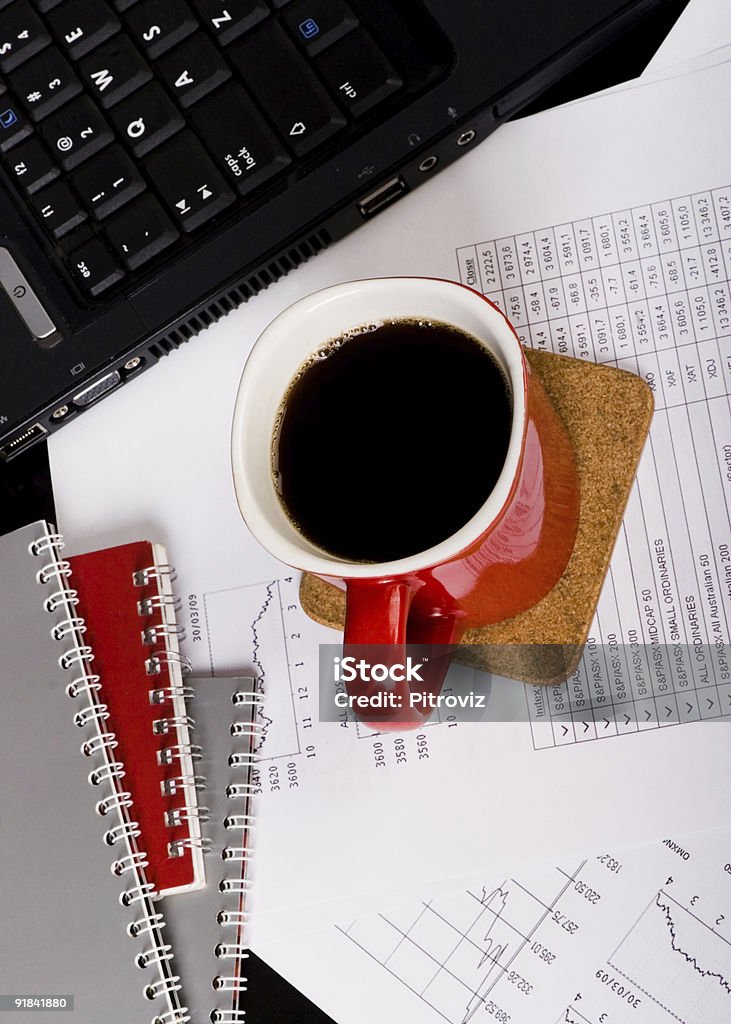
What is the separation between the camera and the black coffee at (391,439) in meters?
0.44

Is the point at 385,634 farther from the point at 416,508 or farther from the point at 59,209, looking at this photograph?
the point at 59,209

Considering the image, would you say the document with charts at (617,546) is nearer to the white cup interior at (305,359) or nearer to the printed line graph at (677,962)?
the printed line graph at (677,962)

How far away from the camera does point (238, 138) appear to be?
0.54m

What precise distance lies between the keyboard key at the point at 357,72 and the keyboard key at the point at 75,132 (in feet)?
0.42

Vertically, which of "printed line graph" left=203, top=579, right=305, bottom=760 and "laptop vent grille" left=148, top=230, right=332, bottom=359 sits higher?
"laptop vent grille" left=148, top=230, right=332, bottom=359

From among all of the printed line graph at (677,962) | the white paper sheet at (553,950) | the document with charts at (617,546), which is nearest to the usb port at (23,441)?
the document with charts at (617,546)

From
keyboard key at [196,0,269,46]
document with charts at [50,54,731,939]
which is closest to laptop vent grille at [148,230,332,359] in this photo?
document with charts at [50,54,731,939]

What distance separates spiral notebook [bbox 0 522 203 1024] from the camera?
0.59 meters

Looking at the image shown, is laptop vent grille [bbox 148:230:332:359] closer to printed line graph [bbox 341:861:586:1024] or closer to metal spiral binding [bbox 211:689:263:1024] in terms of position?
metal spiral binding [bbox 211:689:263:1024]

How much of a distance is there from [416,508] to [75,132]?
30 cm

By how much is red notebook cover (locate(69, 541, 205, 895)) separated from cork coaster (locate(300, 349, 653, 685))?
7.2 inches

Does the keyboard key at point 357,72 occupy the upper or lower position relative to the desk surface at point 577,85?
upper

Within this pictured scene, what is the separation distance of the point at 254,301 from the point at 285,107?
0.40 ft

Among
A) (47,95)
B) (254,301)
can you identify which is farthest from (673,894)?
(47,95)
